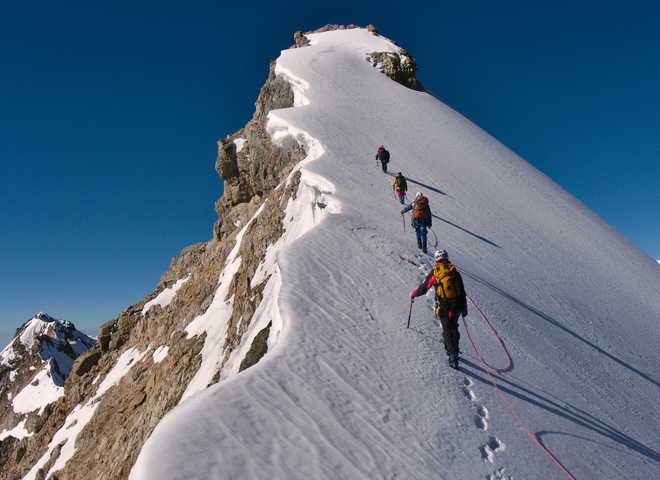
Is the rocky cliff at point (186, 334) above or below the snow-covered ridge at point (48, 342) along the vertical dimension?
below

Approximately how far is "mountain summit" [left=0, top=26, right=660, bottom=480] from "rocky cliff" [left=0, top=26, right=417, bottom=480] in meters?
0.15

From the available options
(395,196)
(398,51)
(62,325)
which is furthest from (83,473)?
(62,325)

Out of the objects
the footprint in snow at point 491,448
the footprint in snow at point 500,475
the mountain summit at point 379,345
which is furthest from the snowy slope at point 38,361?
the footprint in snow at point 500,475

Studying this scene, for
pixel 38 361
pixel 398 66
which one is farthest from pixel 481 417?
pixel 38 361

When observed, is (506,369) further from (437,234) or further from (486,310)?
(437,234)

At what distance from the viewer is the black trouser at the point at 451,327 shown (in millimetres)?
4770

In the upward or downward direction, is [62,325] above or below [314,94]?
above

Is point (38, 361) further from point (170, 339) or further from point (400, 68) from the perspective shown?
point (400, 68)

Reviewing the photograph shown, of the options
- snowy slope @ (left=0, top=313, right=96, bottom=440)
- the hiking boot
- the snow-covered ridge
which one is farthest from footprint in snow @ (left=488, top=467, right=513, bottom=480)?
the snow-covered ridge

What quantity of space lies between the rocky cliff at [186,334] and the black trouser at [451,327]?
2.64m

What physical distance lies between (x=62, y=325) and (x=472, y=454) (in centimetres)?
11297

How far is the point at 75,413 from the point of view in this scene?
1981 centimetres

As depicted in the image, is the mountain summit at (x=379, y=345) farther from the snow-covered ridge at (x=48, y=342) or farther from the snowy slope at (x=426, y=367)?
the snow-covered ridge at (x=48, y=342)

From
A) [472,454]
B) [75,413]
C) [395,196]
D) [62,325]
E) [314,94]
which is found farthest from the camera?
[62,325]
